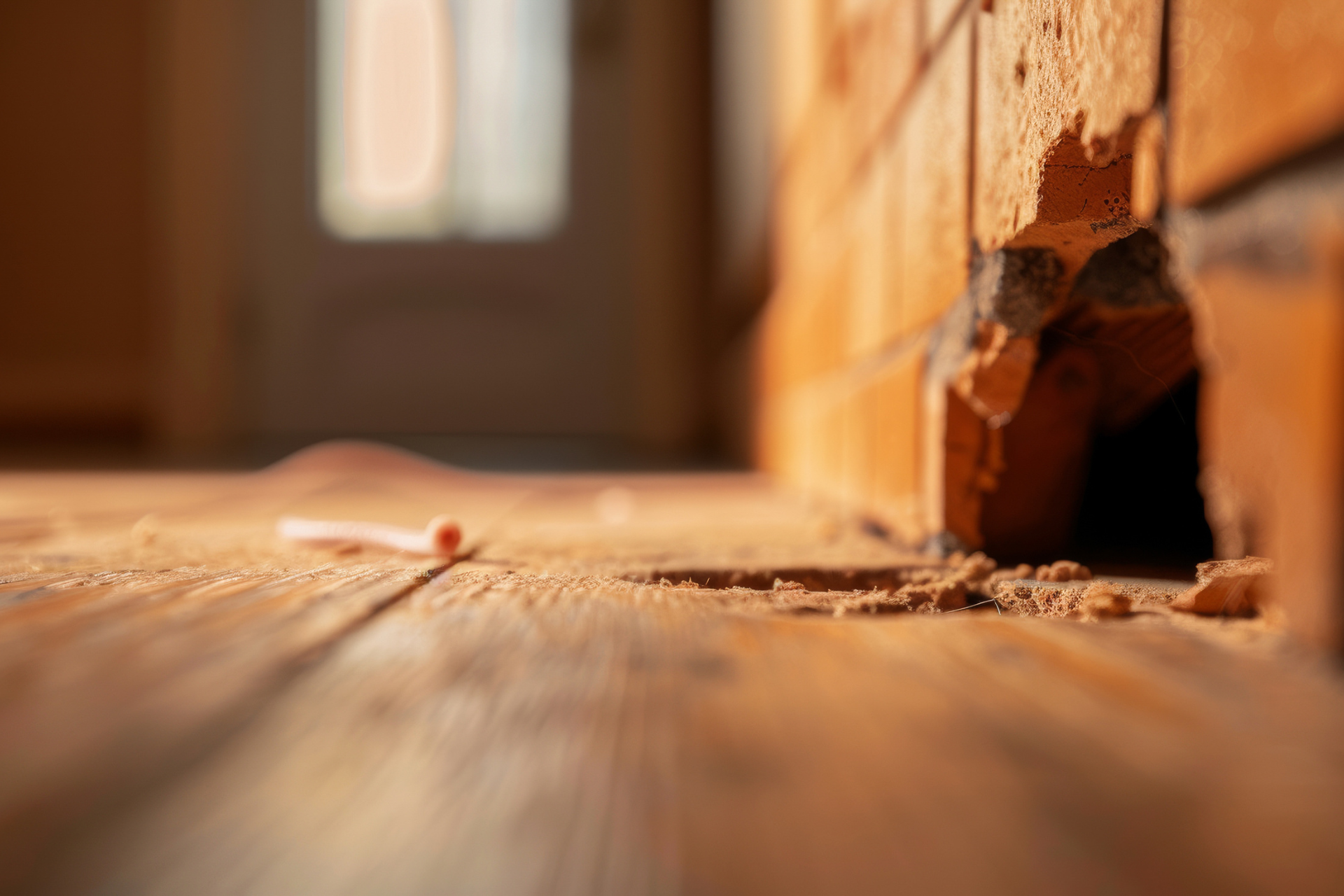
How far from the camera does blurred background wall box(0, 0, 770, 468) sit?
3336mm

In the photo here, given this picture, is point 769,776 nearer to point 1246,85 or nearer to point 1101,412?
point 1246,85

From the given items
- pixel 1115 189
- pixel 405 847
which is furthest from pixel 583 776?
pixel 1115 189

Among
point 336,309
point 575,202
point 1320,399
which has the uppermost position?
point 575,202

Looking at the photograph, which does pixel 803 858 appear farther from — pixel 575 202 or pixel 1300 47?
pixel 575 202

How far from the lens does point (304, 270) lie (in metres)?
4.09

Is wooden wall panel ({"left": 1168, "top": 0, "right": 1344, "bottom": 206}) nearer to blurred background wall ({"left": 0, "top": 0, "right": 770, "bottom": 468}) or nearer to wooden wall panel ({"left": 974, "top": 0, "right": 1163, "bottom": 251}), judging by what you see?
wooden wall panel ({"left": 974, "top": 0, "right": 1163, "bottom": 251})

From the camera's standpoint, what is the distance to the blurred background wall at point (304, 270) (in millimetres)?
3336

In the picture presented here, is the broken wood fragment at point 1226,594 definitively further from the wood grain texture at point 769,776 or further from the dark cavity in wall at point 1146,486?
the dark cavity in wall at point 1146,486

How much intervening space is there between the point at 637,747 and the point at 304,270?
4.31m

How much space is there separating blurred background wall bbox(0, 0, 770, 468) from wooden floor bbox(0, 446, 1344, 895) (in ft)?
7.04

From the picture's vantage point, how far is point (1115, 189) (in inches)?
19.9

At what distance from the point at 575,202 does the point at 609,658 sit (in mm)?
4088

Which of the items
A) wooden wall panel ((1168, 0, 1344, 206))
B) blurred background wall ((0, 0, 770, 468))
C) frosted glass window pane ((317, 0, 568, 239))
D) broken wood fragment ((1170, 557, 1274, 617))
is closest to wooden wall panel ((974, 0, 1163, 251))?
wooden wall panel ((1168, 0, 1344, 206))

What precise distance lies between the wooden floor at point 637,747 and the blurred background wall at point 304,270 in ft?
7.04
